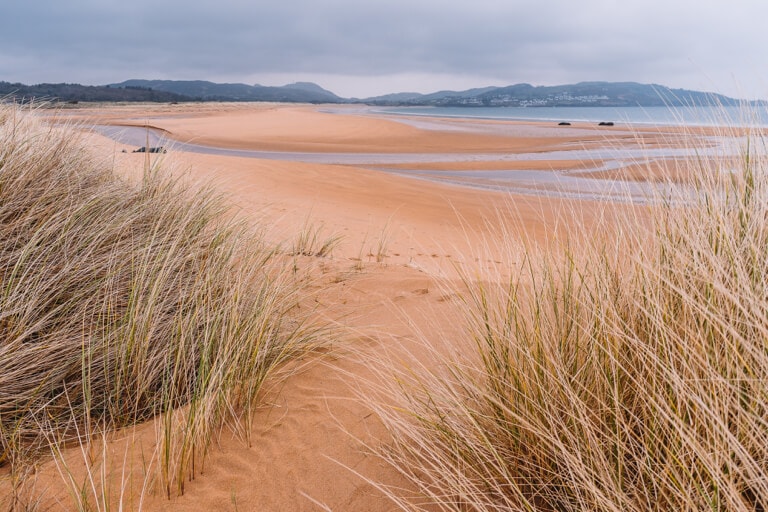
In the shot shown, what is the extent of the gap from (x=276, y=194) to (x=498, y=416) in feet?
30.6

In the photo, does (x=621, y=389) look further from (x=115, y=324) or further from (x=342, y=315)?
(x=115, y=324)

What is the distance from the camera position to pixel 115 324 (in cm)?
269

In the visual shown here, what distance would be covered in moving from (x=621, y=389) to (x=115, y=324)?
96.5 inches

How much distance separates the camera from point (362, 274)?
4938 millimetres

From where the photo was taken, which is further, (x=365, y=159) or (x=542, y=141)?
(x=542, y=141)

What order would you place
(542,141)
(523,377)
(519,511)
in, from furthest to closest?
(542,141) < (523,377) < (519,511)

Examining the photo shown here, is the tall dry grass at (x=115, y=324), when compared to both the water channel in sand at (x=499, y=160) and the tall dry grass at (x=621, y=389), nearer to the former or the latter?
the tall dry grass at (x=621, y=389)

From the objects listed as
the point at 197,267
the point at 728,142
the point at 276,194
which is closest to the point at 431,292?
the point at 197,267

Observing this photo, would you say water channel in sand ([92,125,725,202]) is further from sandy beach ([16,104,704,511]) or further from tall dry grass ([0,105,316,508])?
tall dry grass ([0,105,316,508])

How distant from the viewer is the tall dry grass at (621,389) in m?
1.47

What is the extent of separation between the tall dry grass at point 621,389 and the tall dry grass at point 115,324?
91 centimetres

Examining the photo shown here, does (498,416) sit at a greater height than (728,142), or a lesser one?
lesser

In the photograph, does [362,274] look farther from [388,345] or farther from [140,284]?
[140,284]

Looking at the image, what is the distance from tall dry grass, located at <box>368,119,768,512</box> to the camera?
4.82 feet
